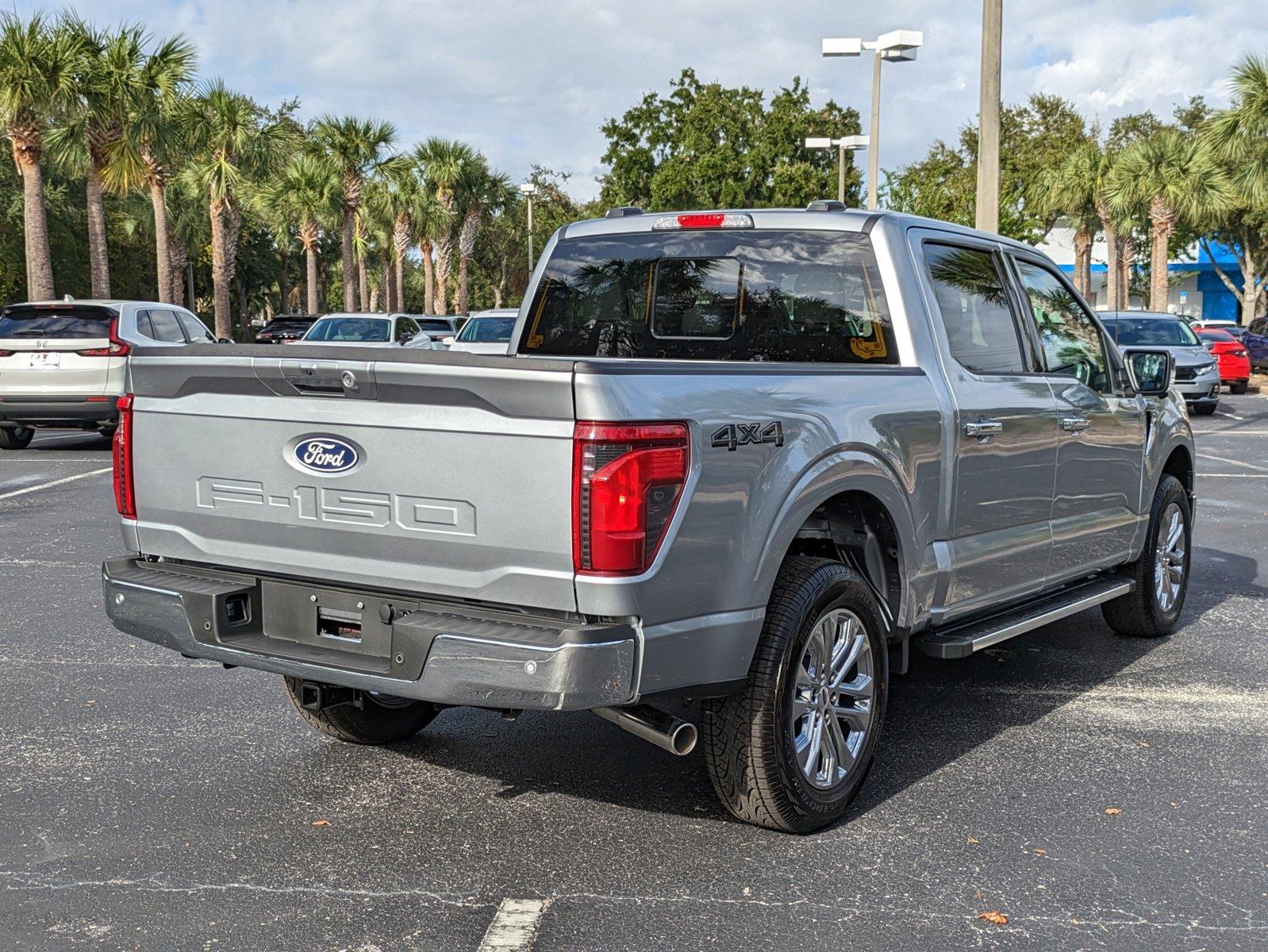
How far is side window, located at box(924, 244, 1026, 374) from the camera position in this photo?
17.9 ft

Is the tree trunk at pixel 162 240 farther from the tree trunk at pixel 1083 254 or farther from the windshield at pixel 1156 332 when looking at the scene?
the tree trunk at pixel 1083 254

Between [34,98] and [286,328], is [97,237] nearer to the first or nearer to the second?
[34,98]

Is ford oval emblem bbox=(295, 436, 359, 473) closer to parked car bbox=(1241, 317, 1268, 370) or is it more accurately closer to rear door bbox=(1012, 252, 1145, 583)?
rear door bbox=(1012, 252, 1145, 583)

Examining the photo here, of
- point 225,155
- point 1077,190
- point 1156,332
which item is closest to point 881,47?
point 1156,332

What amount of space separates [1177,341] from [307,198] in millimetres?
32420

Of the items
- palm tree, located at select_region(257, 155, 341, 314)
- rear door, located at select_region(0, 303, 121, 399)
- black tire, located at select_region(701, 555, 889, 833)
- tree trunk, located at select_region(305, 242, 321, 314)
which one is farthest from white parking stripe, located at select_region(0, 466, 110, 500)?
tree trunk, located at select_region(305, 242, 321, 314)

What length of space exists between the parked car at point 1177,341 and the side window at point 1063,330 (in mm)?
16411

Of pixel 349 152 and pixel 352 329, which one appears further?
pixel 349 152

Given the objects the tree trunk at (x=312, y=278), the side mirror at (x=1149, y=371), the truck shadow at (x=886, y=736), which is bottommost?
the truck shadow at (x=886, y=736)

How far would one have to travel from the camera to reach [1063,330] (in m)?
6.36

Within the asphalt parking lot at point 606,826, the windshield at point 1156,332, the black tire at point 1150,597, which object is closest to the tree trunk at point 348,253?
the windshield at point 1156,332

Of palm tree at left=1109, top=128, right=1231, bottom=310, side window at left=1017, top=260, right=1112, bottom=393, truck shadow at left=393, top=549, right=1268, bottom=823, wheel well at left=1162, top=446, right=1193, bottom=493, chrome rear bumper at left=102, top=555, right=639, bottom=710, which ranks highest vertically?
palm tree at left=1109, top=128, right=1231, bottom=310

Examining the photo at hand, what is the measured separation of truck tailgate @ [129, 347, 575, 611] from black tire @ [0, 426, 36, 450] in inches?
565

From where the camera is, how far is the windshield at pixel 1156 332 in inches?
880
